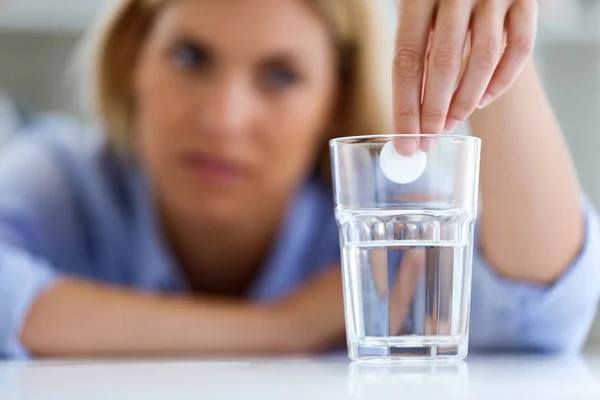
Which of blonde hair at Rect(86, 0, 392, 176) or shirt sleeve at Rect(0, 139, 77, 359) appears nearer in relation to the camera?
shirt sleeve at Rect(0, 139, 77, 359)

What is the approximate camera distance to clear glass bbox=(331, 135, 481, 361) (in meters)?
0.52

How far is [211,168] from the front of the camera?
1.13 meters

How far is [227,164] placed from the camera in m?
1.13

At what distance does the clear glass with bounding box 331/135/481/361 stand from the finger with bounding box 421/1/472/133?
2 centimetres

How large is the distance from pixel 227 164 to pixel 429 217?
24.4 inches

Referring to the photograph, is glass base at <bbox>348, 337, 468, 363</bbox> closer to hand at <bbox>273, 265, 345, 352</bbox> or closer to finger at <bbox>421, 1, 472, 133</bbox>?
finger at <bbox>421, 1, 472, 133</bbox>

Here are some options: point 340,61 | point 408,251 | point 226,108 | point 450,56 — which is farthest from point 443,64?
point 340,61

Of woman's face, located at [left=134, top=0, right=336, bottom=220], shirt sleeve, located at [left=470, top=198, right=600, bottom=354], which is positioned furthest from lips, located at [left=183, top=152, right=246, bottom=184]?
shirt sleeve, located at [left=470, top=198, right=600, bottom=354]

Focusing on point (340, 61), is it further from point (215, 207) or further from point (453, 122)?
point (453, 122)

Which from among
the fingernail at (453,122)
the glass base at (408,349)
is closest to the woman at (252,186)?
the fingernail at (453,122)

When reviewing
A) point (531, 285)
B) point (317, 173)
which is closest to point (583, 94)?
point (317, 173)

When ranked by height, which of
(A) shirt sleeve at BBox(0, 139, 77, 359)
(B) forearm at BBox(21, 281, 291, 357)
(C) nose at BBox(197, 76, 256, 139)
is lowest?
(B) forearm at BBox(21, 281, 291, 357)

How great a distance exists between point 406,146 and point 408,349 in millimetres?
137

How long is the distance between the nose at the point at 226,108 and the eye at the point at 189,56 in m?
0.05
